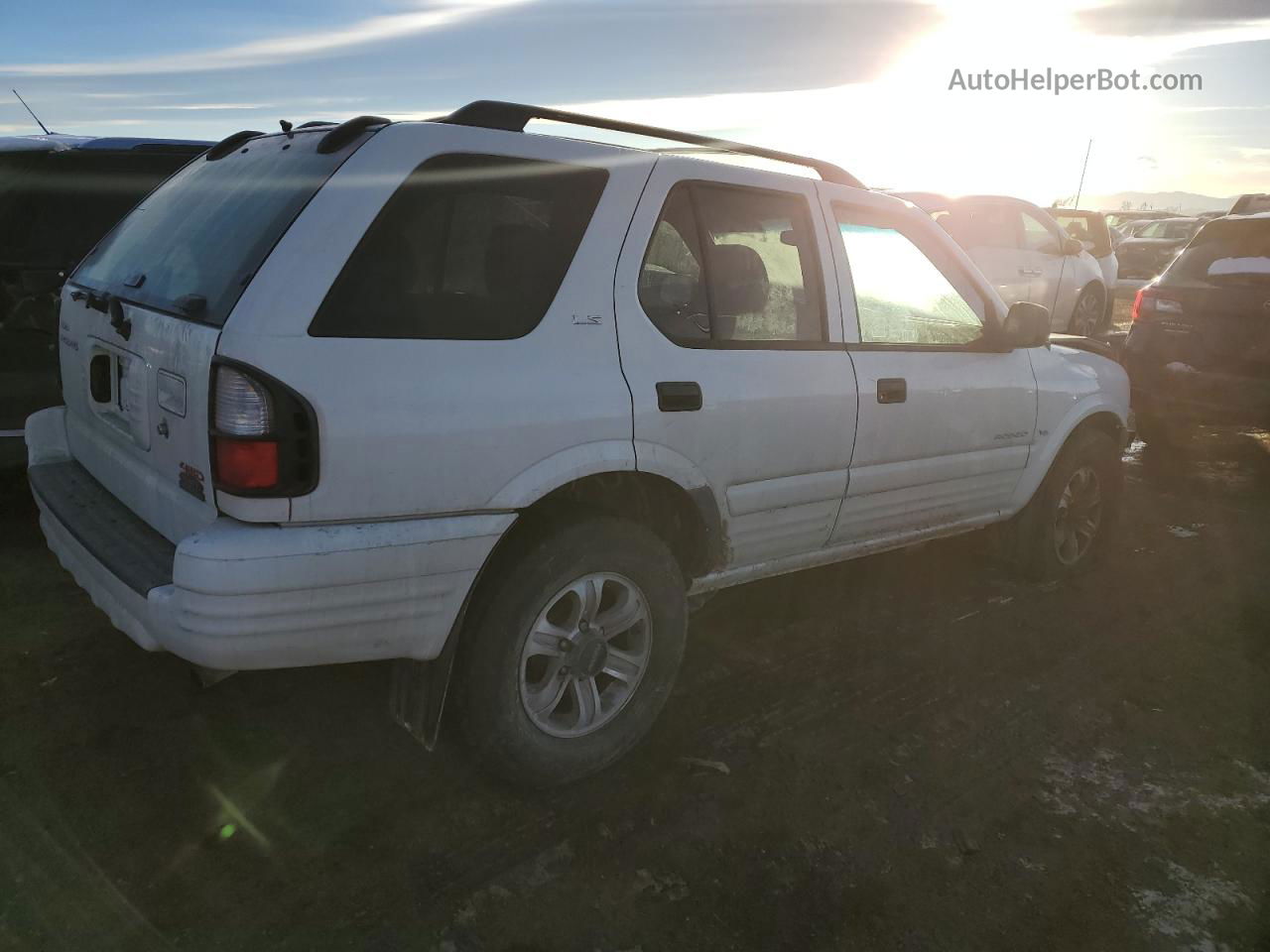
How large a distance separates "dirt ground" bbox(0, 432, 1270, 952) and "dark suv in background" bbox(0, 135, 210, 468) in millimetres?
894

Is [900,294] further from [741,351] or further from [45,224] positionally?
[45,224]

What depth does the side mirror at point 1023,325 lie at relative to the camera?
397 cm

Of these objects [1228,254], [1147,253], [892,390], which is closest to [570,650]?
[892,390]

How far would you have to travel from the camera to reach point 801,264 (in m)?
3.41

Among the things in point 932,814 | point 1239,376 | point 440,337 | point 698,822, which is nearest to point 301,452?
point 440,337

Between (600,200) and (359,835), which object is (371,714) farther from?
(600,200)

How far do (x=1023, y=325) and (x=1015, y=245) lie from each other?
786 cm

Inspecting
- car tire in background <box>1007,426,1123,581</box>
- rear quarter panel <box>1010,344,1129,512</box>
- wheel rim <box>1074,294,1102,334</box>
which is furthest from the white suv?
wheel rim <box>1074,294,1102,334</box>

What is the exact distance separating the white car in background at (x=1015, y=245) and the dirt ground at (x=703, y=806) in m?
7.38

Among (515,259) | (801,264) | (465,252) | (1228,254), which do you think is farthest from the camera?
(1228,254)

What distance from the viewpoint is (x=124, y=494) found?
9.30 ft

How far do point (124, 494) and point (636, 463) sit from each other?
4.93 ft

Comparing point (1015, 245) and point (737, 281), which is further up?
point (1015, 245)

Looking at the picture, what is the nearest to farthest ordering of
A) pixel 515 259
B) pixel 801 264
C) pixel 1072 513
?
pixel 515 259, pixel 801 264, pixel 1072 513
